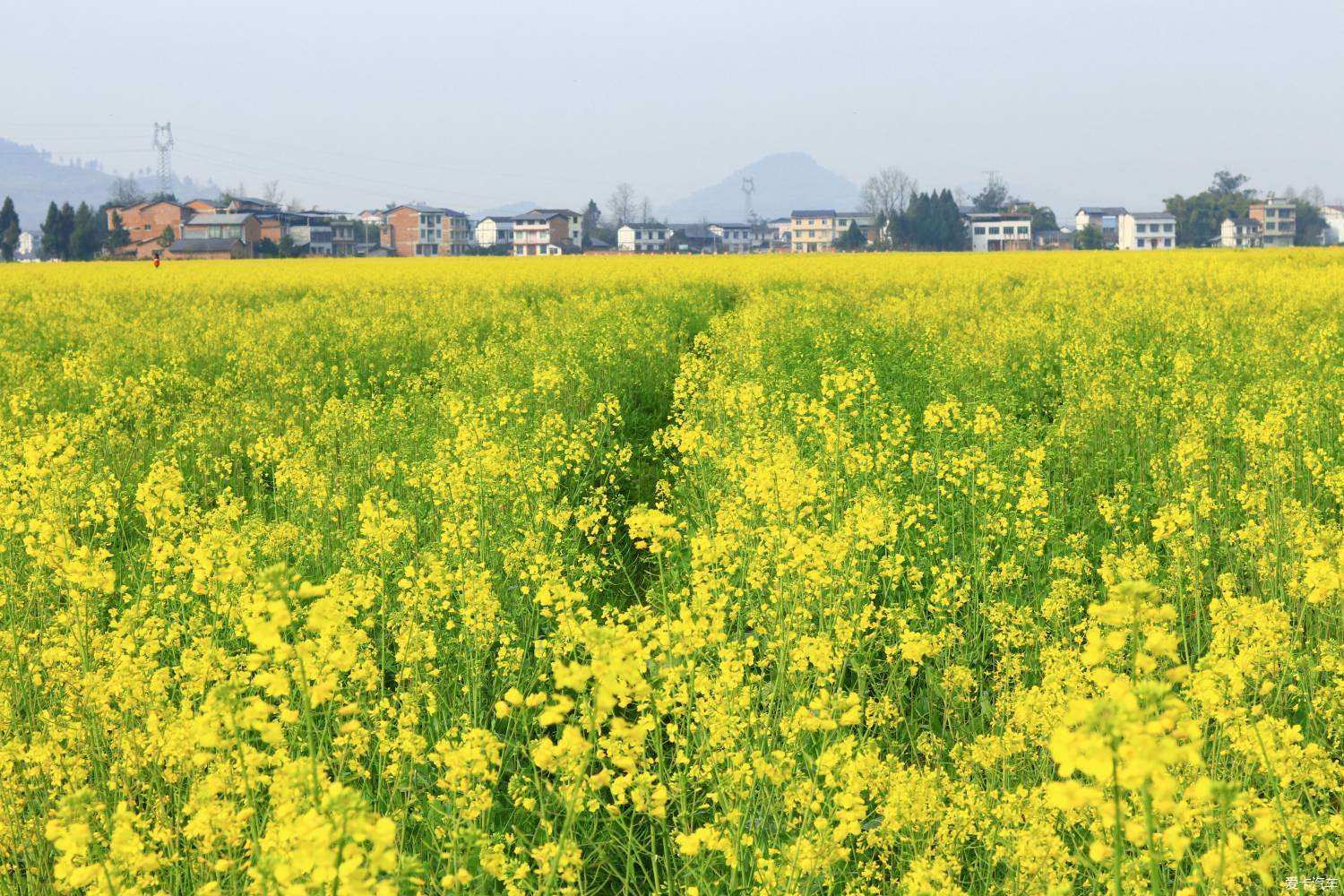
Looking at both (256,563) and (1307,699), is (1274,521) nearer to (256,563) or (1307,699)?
(1307,699)

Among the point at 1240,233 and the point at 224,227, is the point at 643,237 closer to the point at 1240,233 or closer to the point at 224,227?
the point at 224,227

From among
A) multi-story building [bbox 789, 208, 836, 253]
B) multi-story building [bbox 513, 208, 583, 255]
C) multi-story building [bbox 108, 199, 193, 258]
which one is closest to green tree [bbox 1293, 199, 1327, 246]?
multi-story building [bbox 789, 208, 836, 253]

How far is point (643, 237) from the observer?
440 feet

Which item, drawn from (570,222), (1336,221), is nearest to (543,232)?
(570,222)

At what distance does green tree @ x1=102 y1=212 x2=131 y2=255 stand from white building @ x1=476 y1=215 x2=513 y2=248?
49206 millimetres

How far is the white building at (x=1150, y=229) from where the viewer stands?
11950 cm

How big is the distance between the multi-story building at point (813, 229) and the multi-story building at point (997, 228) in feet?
93.3

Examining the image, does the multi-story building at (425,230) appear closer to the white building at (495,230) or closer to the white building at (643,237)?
the white building at (495,230)

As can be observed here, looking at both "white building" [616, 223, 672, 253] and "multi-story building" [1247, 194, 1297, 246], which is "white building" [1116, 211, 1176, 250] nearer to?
"multi-story building" [1247, 194, 1297, 246]

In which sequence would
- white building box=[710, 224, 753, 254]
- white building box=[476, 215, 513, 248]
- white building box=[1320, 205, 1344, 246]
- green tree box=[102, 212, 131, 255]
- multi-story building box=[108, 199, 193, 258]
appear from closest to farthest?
green tree box=[102, 212, 131, 255] < multi-story building box=[108, 199, 193, 258] < white building box=[476, 215, 513, 248] < white building box=[1320, 205, 1344, 246] < white building box=[710, 224, 753, 254]

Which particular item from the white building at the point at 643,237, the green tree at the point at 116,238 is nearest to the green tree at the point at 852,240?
the white building at the point at 643,237

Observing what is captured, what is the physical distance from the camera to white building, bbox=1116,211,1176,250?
120 metres

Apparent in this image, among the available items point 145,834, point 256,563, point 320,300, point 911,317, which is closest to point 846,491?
point 256,563

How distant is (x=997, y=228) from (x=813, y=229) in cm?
3528
